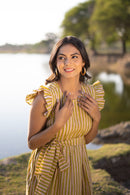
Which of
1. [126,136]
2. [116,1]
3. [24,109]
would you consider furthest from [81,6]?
[126,136]

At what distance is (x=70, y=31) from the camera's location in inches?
1658

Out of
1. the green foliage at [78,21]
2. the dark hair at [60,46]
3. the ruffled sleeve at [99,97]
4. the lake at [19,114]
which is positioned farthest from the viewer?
the green foliage at [78,21]

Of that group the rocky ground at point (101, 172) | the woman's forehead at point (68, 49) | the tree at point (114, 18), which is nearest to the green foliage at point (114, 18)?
the tree at point (114, 18)

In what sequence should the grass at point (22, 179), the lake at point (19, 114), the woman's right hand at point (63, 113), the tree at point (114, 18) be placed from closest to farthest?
the woman's right hand at point (63, 113) < the grass at point (22, 179) < the lake at point (19, 114) < the tree at point (114, 18)

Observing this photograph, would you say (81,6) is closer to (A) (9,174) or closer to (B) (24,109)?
(B) (24,109)

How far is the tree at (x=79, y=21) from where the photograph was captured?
135 ft

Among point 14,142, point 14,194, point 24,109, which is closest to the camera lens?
point 14,194

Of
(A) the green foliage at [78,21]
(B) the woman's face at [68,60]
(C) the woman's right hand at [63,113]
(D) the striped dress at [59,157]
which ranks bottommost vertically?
(D) the striped dress at [59,157]

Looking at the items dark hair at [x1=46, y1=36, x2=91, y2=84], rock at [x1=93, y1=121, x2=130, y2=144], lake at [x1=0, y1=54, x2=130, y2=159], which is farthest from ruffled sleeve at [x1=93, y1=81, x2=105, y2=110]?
rock at [x1=93, y1=121, x2=130, y2=144]

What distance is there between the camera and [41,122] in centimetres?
168

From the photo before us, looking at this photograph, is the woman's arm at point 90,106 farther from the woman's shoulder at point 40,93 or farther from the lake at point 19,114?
the lake at point 19,114

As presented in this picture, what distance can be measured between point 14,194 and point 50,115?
1.47 m

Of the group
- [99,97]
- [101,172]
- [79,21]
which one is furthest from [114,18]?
[99,97]

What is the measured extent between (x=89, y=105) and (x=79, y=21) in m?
42.1
